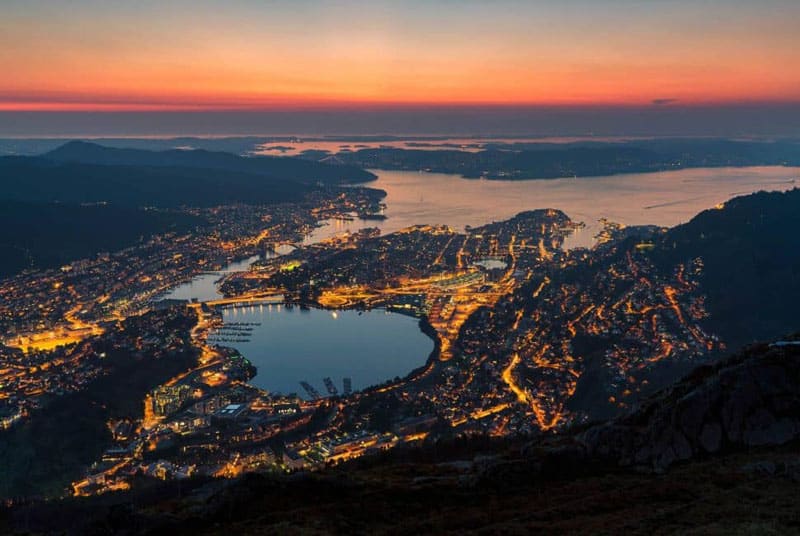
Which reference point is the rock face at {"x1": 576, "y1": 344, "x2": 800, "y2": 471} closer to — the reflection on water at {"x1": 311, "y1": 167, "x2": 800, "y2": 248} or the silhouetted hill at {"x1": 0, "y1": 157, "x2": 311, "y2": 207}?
the reflection on water at {"x1": 311, "y1": 167, "x2": 800, "y2": 248}

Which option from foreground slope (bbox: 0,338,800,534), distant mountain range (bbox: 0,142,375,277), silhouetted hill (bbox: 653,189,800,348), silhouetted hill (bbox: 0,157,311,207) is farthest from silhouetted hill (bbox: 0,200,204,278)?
silhouetted hill (bbox: 653,189,800,348)

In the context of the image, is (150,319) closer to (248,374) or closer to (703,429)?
(248,374)

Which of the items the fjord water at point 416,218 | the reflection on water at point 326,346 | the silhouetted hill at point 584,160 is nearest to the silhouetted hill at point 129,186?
the fjord water at point 416,218

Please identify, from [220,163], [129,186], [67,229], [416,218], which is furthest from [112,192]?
[220,163]

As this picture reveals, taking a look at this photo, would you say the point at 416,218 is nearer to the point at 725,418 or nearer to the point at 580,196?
the point at 580,196

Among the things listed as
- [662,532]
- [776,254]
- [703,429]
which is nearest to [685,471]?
[703,429]
